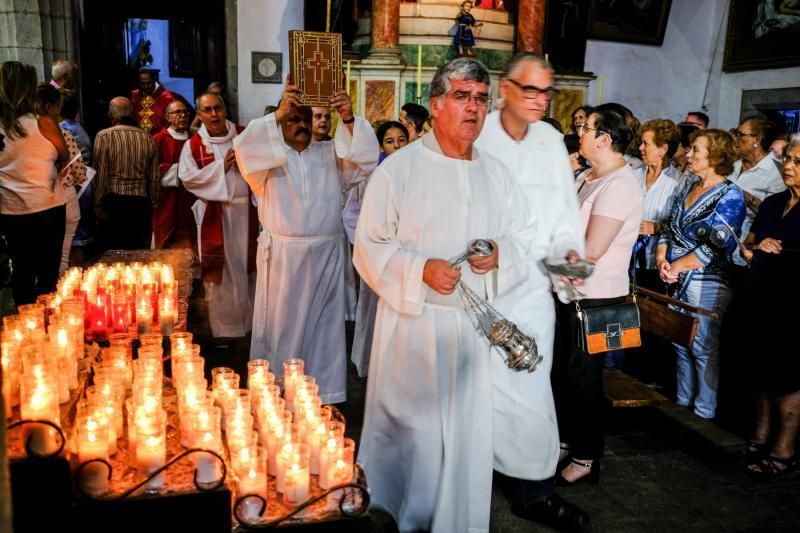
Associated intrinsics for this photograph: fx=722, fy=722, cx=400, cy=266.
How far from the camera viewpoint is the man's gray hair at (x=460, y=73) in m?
3.17

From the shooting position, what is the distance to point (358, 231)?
3.37 metres

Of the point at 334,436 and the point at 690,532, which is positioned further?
the point at 690,532

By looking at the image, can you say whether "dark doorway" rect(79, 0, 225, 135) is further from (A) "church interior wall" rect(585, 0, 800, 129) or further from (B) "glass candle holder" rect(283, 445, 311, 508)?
(B) "glass candle holder" rect(283, 445, 311, 508)

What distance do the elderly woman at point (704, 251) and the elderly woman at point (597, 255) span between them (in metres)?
1.29

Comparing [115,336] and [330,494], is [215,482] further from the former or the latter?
[115,336]

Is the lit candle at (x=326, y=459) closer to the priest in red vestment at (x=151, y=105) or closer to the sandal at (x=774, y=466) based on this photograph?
the sandal at (x=774, y=466)

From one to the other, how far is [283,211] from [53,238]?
8.53ft

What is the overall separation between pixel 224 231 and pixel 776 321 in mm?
4423

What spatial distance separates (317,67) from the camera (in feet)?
14.5

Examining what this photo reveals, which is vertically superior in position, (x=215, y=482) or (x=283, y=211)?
(x=283, y=211)

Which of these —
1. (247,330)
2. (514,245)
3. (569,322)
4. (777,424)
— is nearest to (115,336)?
(514,245)

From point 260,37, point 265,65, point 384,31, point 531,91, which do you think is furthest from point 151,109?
point 531,91

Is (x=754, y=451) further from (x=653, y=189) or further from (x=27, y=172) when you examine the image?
(x=27, y=172)

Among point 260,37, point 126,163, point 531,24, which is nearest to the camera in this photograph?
point 126,163
